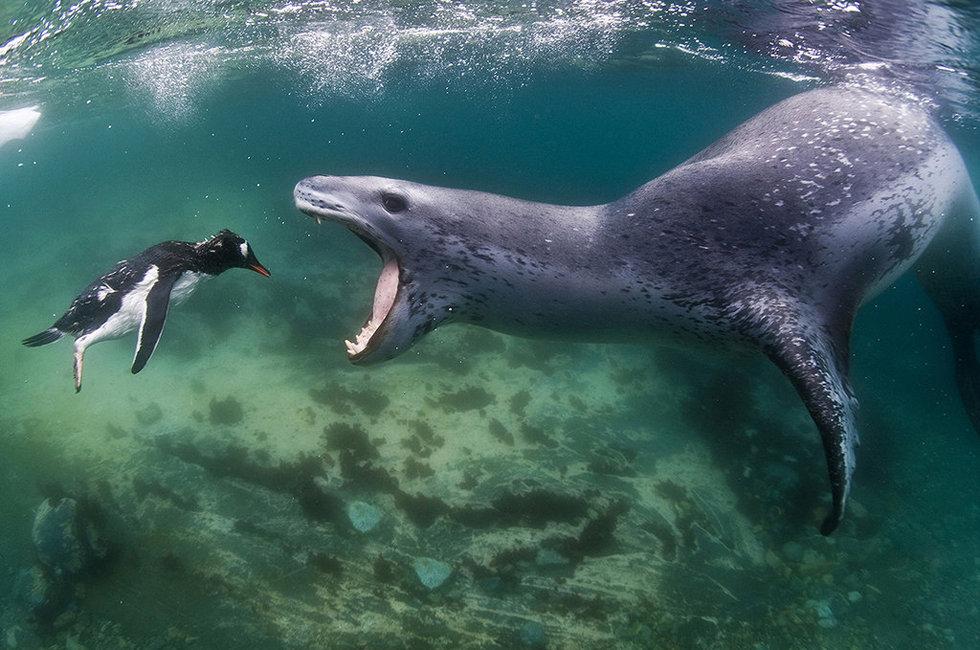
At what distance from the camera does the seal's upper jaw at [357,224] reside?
2643 millimetres

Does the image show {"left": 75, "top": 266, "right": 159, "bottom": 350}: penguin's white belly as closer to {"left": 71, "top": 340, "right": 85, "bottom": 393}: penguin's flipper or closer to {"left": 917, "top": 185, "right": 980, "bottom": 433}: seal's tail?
{"left": 71, "top": 340, "right": 85, "bottom": 393}: penguin's flipper

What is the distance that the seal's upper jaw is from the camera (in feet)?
8.67

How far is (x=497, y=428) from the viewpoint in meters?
5.77

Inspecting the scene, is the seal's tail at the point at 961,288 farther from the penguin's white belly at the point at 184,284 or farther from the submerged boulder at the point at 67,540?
the submerged boulder at the point at 67,540

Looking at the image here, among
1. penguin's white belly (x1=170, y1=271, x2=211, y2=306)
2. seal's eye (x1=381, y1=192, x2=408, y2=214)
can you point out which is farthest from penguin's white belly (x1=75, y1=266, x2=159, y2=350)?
seal's eye (x1=381, y1=192, x2=408, y2=214)

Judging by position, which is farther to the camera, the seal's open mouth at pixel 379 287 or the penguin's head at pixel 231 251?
the penguin's head at pixel 231 251

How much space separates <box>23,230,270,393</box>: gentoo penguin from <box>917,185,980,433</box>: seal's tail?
6.16 metres

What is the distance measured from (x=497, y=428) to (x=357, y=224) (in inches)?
138

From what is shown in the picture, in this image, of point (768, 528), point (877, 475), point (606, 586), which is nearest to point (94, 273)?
point (606, 586)

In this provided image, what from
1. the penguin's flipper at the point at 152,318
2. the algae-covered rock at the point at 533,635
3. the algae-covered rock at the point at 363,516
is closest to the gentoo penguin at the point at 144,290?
the penguin's flipper at the point at 152,318

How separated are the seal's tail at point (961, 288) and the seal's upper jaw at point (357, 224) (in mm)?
4960

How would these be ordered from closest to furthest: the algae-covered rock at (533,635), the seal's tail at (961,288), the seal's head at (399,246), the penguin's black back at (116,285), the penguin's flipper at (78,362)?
Answer: the seal's head at (399,246) < the algae-covered rock at (533,635) < the penguin's flipper at (78,362) < the penguin's black back at (116,285) < the seal's tail at (961,288)

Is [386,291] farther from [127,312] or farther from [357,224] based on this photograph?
[127,312]

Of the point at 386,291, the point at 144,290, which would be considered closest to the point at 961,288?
the point at 386,291
